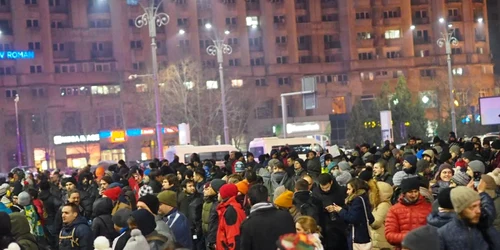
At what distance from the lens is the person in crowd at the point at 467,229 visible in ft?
24.6

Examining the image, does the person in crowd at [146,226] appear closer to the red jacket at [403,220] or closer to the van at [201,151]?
the red jacket at [403,220]

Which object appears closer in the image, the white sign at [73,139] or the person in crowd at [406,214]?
the person in crowd at [406,214]

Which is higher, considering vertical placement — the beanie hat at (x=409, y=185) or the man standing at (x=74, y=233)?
the beanie hat at (x=409, y=185)

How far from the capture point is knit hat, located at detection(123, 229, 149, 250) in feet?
26.5

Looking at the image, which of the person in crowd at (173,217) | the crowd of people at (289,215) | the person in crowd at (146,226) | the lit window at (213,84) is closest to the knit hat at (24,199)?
the crowd of people at (289,215)

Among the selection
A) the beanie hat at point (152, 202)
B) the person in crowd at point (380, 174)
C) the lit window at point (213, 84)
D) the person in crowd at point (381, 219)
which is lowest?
the person in crowd at point (381, 219)

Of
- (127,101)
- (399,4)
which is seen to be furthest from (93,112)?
(399,4)

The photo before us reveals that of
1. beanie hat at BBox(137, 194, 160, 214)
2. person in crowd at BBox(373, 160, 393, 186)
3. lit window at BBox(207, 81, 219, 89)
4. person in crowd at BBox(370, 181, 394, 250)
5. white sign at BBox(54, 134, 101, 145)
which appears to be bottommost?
person in crowd at BBox(370, 181, 394, 250)

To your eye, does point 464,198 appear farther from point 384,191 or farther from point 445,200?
point 384,191

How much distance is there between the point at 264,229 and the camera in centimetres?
955

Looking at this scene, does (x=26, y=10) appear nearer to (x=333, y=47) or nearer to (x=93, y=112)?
(x=93, y=112)

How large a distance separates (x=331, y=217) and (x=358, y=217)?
67cm

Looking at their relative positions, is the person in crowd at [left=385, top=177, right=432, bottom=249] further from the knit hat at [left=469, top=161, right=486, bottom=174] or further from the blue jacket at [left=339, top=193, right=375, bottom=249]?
the knit hat at [left=469, top=161, right=486, bottom=174]

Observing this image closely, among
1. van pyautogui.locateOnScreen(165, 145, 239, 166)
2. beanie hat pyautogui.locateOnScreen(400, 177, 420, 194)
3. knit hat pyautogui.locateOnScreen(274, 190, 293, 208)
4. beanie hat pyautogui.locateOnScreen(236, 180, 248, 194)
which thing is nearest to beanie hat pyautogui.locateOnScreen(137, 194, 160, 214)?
knit hat pyautogui.locateOnScreen(274, 190, 293, 208)
